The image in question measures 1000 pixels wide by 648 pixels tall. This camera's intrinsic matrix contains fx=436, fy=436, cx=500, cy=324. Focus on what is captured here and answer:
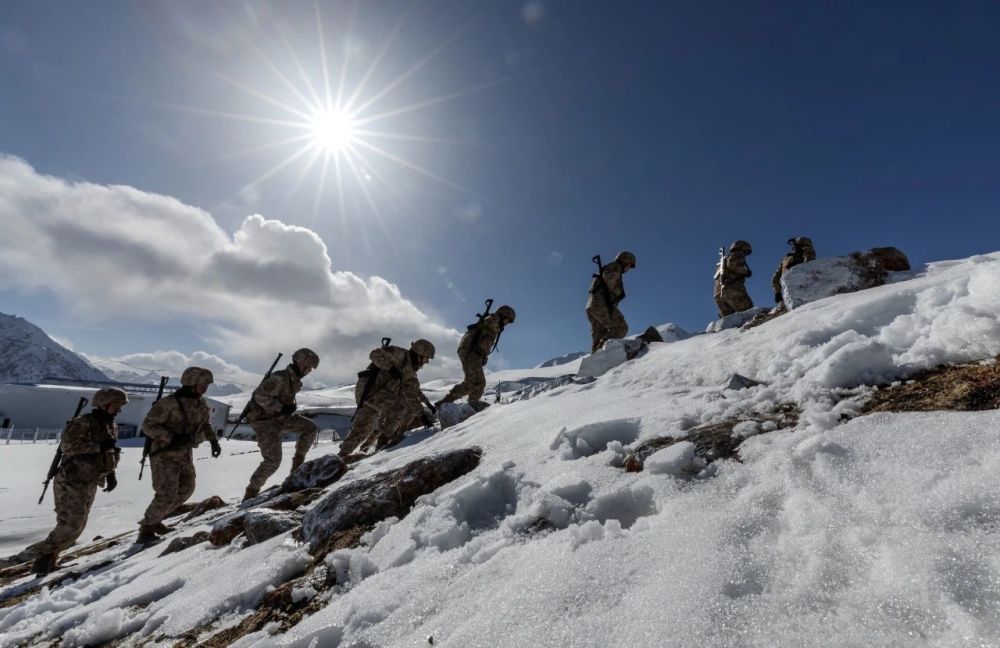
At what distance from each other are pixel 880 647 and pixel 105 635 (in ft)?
13.3

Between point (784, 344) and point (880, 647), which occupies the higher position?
point (784, 344)

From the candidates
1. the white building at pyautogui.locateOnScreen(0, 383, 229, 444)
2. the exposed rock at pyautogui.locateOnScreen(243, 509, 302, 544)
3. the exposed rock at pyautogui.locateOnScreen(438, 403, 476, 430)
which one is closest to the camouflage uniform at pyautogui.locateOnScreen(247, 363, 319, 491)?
the exposed rock at pyautogui.locateOnScreen(438, 403, 476, 430)

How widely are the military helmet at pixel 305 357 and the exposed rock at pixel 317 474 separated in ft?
10.2

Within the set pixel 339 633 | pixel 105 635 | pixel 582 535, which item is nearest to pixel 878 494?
pixel 582 535

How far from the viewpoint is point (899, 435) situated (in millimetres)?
2072

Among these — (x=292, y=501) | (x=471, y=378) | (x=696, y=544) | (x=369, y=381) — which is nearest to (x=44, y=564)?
(x=292, y=501)

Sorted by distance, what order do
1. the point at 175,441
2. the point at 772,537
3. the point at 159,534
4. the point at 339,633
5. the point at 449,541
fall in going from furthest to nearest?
the point at 175,441
the point at 159,534
the point at 449,541
the point at 339,633
the point at 772,537

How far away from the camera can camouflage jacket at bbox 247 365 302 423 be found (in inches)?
314

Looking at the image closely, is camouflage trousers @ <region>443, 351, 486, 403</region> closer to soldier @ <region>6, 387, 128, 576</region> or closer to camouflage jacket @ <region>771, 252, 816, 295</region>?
soldier @ <region>6, 387, 128, 576</region>

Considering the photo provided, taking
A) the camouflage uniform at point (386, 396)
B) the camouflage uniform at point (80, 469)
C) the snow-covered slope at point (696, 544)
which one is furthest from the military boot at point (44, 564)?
the camouflage uniform at point (386, 396)

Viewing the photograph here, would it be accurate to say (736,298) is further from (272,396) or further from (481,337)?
(272,396)

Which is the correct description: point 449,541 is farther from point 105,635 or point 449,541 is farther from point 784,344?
point 784,344

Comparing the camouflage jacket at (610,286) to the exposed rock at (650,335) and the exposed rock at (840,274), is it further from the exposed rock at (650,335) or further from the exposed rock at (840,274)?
the exposed rock at (840,274)

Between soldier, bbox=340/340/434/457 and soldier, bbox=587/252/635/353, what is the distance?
13.5 feet
